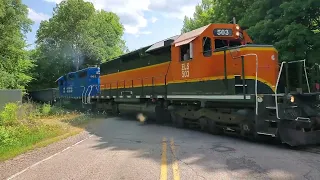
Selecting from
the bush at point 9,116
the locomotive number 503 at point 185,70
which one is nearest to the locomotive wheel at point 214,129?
the locomotive number 503 at point 185,70

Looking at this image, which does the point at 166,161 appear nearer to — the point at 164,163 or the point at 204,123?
the point at 164,163

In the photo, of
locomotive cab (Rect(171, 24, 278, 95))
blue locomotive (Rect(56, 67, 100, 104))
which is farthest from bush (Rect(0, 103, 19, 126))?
locomotive cab (Rect(171, 24, 278, 95))

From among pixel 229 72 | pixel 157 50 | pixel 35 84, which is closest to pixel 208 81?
pixel 229 72

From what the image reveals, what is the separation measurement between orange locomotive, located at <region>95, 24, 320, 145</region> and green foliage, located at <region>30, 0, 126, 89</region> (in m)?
39.4

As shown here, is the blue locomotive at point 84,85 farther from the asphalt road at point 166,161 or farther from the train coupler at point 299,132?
the train coupler at point 299,132

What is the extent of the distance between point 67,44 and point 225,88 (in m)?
46.6

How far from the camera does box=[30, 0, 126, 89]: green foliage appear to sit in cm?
5394

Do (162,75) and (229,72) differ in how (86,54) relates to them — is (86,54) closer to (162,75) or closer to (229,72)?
(162,75)

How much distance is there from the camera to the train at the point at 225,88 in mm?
9227

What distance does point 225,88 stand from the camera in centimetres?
1094

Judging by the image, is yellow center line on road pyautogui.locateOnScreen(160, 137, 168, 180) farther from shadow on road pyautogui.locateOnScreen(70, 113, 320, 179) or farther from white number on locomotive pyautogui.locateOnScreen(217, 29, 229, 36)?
white number on locomotive pyautogui.locateOnScreen(217, 29, 229, 36)

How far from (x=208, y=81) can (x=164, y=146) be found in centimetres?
301

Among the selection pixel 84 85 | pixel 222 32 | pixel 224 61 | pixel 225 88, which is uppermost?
pixel 222 32

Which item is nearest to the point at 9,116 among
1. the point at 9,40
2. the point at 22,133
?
the point at 22,133
